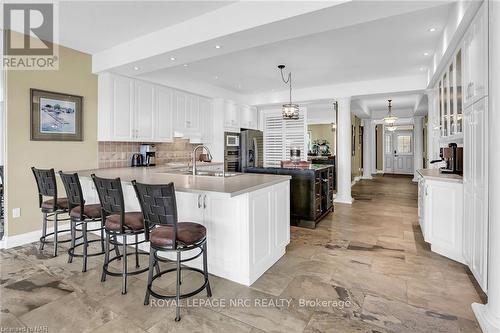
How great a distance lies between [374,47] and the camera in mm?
4070

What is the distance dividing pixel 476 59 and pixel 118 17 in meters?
3.62

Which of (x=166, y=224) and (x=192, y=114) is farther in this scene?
(x=192, y=114)

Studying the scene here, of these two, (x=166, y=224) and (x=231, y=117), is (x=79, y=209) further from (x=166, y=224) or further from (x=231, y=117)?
(x=231, y=117)

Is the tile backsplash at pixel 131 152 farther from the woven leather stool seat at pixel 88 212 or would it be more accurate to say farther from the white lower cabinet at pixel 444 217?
the white lower cabinet at pixel 444 217

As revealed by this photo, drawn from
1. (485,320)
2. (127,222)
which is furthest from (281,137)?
(485,320)

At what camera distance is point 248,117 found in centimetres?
767

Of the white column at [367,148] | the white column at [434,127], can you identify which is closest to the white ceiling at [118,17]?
the white column at [434,127]

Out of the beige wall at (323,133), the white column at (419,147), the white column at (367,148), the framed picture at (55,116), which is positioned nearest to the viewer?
the framed picture at (55,116)

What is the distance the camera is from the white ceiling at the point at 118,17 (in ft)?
9.49

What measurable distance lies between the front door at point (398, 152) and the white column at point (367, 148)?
8.72 ft

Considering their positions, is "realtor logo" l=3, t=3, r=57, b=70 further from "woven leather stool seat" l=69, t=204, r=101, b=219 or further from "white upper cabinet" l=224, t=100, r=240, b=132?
"white upper cabinet" l=224, t=100, r=240, b=132

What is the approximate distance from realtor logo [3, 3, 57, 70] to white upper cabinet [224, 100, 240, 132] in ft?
11.7

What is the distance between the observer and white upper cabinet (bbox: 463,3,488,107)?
2203mm

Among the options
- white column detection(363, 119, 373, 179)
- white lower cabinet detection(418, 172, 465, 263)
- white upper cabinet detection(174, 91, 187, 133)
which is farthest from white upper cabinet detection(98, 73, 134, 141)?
white column detection(363, 119, 373, 179)
